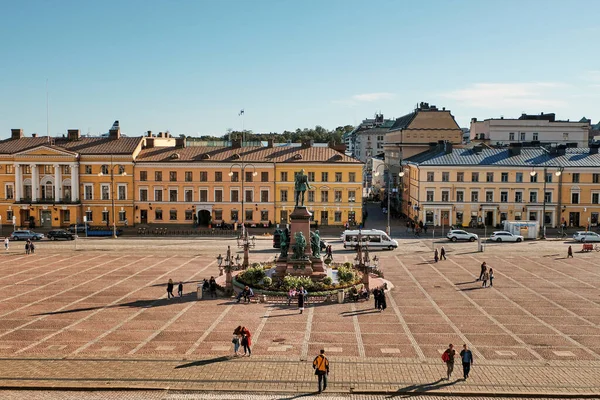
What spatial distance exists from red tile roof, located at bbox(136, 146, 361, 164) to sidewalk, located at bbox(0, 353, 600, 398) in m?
53.5

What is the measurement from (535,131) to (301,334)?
309 ft

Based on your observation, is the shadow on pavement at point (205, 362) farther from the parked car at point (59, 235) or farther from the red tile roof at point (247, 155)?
the red tile roof at point (247, 155)

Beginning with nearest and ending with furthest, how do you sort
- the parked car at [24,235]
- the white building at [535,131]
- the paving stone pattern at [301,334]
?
the paving stone pattern at [301,334], the parked car at [24,235], the white building at [535,131]

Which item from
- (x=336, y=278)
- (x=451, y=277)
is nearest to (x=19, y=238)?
(x=336, y=278)

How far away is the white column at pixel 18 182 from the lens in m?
77.7

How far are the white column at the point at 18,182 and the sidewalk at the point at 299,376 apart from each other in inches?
2305

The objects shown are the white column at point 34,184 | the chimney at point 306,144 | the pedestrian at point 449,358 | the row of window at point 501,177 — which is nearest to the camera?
the pedestrian at point 449,358

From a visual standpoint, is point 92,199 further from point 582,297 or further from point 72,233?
point 582,297

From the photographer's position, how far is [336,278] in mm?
41375

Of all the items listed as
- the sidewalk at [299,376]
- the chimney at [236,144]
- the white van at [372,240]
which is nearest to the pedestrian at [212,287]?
the sidewalk at [299,376]

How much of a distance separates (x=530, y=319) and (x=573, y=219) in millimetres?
51151

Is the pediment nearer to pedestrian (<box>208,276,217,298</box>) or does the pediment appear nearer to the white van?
the white van

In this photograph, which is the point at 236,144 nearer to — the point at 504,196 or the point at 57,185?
the point at 57,185

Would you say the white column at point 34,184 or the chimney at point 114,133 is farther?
the chimney at point 114,133
